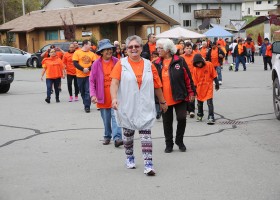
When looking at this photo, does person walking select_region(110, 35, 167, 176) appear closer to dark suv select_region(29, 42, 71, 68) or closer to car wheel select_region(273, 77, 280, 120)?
car wheel select_region(273, 77, 280, 120)

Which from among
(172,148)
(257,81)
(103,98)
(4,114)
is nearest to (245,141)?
(172,148)

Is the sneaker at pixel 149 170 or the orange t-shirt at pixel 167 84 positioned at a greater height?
the orange t-shirt at pixel 167 84

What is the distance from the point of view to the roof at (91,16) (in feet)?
144

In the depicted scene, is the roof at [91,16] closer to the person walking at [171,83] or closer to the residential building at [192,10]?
the residential building at [192,10]

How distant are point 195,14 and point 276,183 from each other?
68.2 meters

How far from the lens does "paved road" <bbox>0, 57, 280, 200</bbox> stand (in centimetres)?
560

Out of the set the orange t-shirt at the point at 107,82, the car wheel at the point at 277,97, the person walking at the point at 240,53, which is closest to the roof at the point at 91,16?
the person walking at the point at 240,53

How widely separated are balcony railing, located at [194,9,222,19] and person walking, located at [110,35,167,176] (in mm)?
66268

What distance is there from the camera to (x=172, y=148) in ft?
25.3

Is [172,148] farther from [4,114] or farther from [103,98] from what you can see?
[4,114]

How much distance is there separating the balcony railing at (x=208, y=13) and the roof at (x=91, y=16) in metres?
24.7

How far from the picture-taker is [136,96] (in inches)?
249

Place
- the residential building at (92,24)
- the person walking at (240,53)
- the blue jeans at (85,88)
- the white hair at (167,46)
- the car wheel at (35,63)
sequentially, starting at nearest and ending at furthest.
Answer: the white hair at (167,46), the blue jeans at (85,88), the person walking at (240,53), the car wheel at (35,63), the residential building at (92,24)

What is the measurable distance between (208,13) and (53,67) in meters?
58.9
